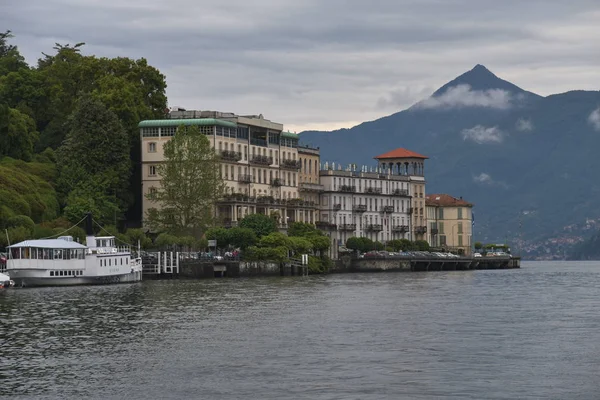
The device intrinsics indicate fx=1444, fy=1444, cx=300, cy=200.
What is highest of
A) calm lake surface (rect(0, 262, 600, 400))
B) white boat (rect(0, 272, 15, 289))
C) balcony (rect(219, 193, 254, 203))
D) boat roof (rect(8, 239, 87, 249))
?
balcony (rect(219, 193, 254, 203))

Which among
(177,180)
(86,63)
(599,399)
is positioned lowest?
(599,399)

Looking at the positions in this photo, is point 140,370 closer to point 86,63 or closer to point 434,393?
point 434,393

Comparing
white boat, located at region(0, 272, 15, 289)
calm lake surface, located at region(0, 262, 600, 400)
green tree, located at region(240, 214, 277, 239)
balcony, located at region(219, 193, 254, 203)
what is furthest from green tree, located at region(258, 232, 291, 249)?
calm lake surface, located at region(0, 262, 600, 400)

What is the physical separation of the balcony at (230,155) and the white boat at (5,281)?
59185 millimetres

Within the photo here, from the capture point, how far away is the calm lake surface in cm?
5212

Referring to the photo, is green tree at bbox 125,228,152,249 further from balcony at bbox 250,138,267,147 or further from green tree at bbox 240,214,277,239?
balcony at bbox 250,138,267,147

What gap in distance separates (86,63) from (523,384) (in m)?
131

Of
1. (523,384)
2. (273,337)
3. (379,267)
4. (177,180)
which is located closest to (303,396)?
(523,384)

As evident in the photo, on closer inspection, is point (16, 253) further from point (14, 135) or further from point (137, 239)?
point (14, 135)

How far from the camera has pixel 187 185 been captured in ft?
517

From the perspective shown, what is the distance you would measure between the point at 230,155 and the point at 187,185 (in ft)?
78.7

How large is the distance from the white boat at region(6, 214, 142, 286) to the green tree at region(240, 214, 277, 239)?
3466 centimetres

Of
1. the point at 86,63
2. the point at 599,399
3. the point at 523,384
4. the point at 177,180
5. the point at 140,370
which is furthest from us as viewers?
the point at 86,63

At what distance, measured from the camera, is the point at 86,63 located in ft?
580
